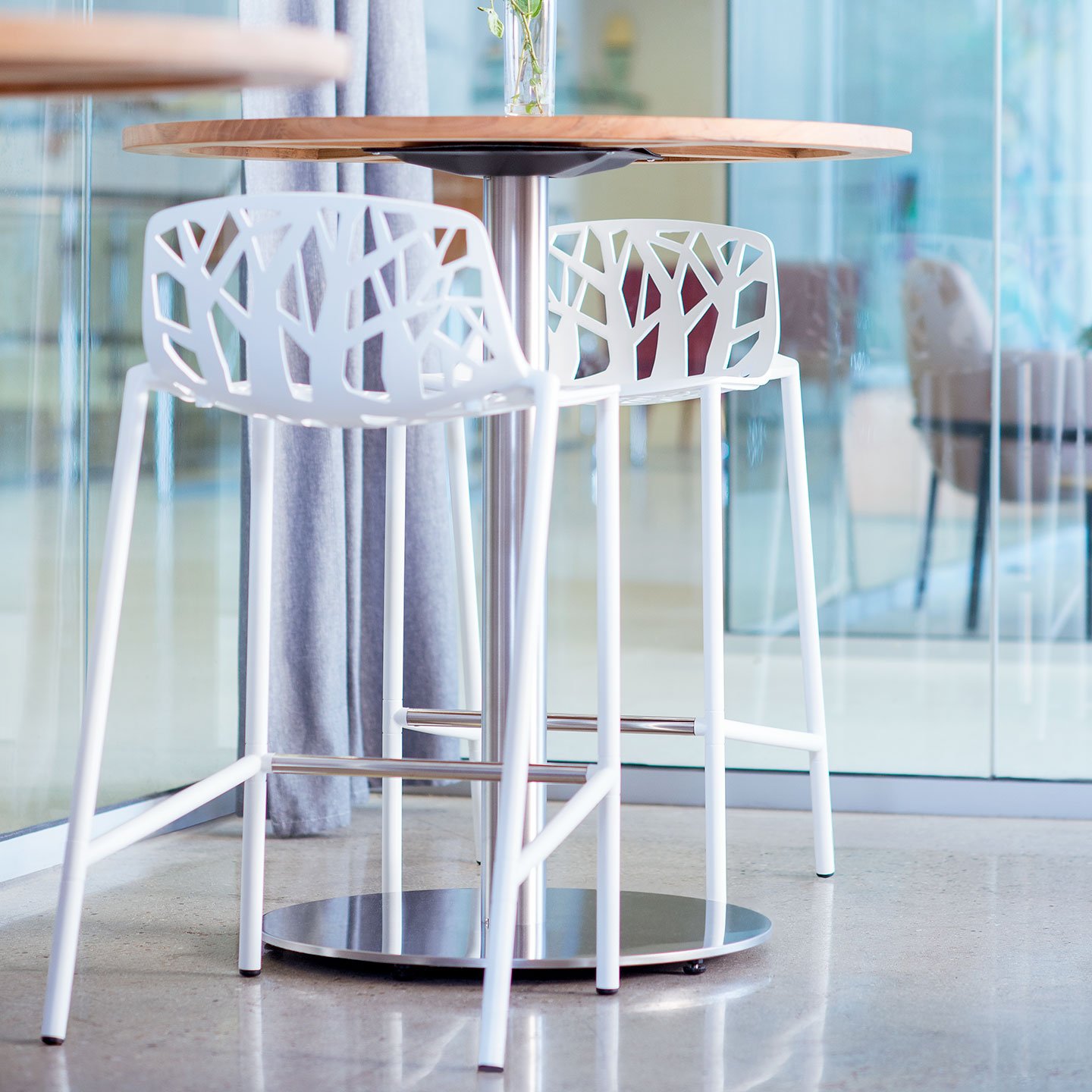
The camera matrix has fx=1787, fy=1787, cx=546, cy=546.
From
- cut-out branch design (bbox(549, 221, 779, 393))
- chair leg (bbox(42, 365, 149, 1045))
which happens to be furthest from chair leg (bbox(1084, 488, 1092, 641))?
chair leg (bbox(42, 365, 149, 1045))

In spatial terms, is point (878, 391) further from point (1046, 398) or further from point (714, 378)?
point (714, 378)

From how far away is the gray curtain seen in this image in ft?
9.41

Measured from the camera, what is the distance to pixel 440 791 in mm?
3301

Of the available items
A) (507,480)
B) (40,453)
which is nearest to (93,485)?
(40,453)

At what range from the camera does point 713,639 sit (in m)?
2.25

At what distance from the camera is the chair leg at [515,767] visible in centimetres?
175

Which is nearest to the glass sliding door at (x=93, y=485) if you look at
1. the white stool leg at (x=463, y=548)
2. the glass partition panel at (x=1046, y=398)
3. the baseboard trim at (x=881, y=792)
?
the white stool leg at (x=463, y=548)

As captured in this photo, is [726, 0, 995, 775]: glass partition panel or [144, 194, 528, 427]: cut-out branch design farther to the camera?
[726, 0, 995, 775]: glass partition panel

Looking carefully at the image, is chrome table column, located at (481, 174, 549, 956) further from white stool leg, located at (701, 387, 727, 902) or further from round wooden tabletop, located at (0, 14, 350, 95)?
round wooden tabletop, located at (0, 14, 350, 95)

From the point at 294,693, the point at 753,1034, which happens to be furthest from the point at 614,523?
the point at 294,693

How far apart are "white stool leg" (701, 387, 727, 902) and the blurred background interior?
0.93 metres

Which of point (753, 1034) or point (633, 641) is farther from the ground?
point (633, 641)

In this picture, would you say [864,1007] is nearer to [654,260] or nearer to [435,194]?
[654,260]

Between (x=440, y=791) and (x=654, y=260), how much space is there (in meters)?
1.21
